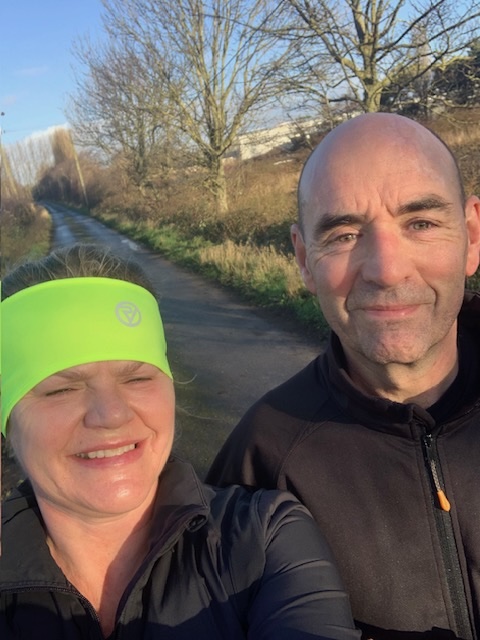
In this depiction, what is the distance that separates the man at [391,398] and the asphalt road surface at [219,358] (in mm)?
1712

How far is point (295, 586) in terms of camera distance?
1.29 metres

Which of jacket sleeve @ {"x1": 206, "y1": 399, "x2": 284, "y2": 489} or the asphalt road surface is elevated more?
jacket sleeve @ {"x1": 206, "y1": 399, "x2": 284, "y2": 489}

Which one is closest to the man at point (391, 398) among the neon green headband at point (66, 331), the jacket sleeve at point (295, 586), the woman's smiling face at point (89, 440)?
the jacket sleeve at point (295, 586)

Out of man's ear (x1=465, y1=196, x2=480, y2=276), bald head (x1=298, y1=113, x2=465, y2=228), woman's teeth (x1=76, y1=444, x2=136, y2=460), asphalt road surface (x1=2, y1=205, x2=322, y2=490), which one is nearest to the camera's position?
woman's teeth (x1=76, y1=444, x2=136, y2=460)

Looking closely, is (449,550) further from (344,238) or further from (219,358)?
(219,358)

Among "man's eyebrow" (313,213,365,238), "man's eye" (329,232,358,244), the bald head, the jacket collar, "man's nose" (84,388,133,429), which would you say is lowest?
the jacket collar

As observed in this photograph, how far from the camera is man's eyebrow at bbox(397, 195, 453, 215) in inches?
60.7

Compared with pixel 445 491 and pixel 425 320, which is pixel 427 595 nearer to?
pixel 445 491

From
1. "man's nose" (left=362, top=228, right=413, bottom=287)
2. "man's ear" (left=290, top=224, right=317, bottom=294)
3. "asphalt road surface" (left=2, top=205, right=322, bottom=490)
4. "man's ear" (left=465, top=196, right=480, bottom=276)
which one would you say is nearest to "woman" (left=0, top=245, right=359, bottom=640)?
"man's ear" (left=290, top=224, right=317, bottom=294)

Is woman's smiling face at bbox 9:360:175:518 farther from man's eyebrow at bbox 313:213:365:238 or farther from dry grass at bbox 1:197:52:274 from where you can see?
dry grass at bbox 1:197:52:274

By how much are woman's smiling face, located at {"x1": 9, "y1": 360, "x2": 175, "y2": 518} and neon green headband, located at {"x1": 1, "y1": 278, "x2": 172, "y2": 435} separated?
36mm

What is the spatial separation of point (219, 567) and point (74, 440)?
50 centimetres

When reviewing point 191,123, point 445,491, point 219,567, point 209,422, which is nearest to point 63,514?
point 219,567

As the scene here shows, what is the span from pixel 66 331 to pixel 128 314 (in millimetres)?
191
